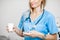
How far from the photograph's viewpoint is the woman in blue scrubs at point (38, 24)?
5.23 ft

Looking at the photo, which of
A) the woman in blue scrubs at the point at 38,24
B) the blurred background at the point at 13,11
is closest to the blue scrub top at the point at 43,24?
the woman in blue scrubs at the point at 38,24

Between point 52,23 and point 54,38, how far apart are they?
190 millimetres

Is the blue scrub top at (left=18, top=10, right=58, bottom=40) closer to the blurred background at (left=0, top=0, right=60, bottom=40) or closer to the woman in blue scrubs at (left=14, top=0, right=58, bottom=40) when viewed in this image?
the woman in blue scrubs at (left=14, top=0, right=58, bottom=40)

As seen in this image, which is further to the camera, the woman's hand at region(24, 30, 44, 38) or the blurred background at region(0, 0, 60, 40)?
the blurred background at region(0, 0, 60, 40)

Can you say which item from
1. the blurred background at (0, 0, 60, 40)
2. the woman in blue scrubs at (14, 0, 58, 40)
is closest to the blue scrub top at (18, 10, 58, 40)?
the woman in blue scrubs at (14, 0, 58, 40)

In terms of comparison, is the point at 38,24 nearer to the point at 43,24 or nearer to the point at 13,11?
the point at 43,24

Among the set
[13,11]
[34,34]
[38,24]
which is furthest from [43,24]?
[13,11]

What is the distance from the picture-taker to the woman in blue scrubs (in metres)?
1.59

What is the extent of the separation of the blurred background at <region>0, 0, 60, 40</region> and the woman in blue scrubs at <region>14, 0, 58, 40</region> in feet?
0.27

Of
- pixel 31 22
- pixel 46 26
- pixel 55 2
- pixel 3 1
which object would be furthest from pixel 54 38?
pixel 3 1

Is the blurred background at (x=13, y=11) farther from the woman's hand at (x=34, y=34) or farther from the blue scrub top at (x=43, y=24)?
the woman's hand at (x=34, y=34)

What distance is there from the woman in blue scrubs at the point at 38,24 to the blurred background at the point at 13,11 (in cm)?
8

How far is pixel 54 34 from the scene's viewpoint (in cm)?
161

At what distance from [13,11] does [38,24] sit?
403mm
